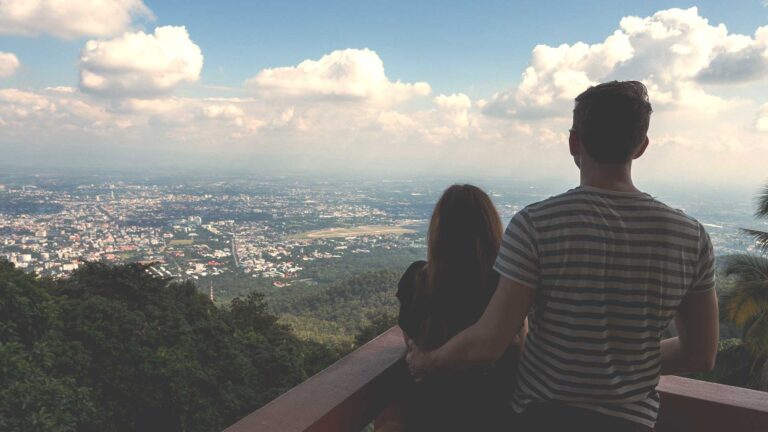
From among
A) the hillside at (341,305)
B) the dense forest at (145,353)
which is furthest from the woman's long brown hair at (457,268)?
the hillside at (341,305)

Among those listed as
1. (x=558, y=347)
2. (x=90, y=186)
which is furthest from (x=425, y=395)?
(x=90, y=186)

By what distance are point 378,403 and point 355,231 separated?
1901 inches

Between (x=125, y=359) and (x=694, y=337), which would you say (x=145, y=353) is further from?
(x=694, y=337)

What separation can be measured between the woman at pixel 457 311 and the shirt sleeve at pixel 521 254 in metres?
0.37

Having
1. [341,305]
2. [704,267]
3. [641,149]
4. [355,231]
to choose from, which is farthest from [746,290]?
[355,231]

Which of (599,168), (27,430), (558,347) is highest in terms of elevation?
(599,168)

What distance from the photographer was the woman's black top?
138 cm

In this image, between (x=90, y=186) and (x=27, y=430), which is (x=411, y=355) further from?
(x=90, y=186)

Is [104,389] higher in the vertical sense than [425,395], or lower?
lower

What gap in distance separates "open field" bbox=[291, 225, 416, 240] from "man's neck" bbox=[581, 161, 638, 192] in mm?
44595

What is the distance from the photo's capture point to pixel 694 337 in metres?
1.22

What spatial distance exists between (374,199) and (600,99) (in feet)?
175

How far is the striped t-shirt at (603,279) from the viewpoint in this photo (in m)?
1.02

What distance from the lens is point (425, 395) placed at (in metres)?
1.43
